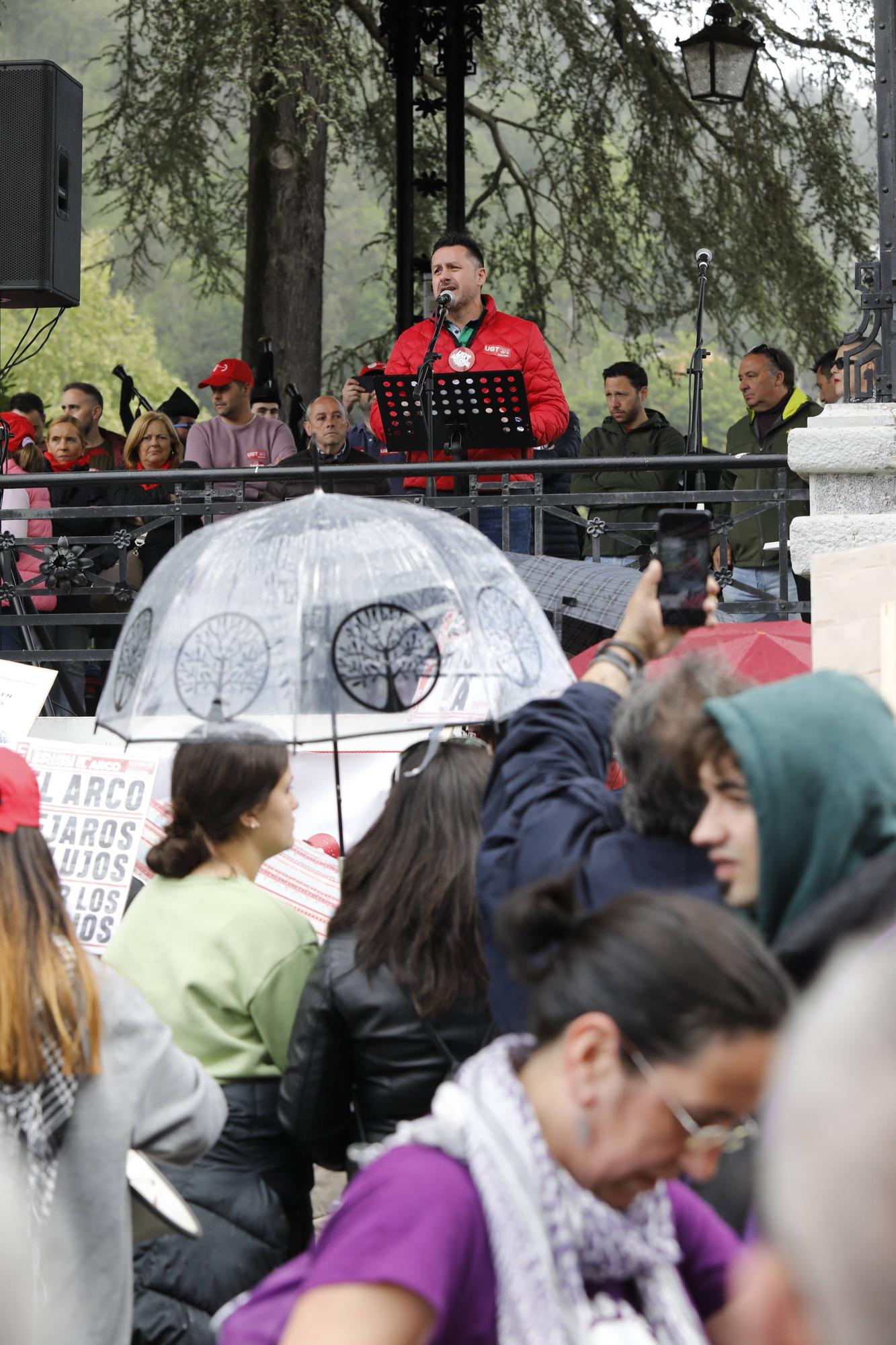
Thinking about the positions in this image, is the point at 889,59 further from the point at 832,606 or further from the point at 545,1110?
the point at 545,1110

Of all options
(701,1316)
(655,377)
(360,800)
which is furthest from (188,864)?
(655,377)

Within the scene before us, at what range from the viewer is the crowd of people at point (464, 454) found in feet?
24.1

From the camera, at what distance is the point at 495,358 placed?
762 centimetres

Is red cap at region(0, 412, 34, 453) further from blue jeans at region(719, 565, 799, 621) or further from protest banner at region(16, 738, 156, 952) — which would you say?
protest banner at region(16, 738, 156, 952)

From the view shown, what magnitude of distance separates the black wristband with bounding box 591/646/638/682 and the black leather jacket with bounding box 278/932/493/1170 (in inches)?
29.2

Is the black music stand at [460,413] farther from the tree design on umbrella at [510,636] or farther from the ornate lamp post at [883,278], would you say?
the tree design on umbrella at [510,636]

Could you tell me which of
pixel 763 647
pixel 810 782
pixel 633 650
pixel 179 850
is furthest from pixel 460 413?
pixel 810 782

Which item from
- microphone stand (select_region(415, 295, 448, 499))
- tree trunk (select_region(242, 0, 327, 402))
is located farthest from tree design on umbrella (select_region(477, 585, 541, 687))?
tree trunk (select_region(242, 0, 327, 402))

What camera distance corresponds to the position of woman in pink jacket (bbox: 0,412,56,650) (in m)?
8.06

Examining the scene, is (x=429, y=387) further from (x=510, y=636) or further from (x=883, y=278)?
(x=510, y=636)

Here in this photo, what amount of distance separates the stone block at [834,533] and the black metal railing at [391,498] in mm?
232

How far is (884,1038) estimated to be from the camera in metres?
0.85

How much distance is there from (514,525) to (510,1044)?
565 cm

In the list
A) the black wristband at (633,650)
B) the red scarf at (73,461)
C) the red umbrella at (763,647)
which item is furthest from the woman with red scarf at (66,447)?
the black wristband at (633,650)
